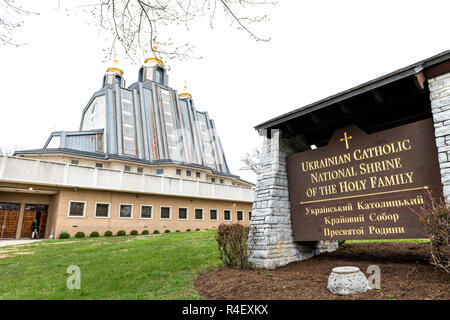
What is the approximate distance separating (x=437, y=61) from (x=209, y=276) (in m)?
6.57

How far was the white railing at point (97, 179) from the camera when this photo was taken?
61.0ft

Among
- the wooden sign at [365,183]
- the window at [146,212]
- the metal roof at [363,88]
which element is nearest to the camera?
the metal roof at [363,88]

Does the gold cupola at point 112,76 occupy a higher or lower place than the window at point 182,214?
higher

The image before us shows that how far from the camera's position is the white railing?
18578mm

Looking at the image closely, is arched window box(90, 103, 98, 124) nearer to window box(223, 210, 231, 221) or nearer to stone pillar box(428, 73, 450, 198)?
window box(223, 210, 231, 221)

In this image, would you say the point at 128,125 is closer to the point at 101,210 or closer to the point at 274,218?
the point at 101,210

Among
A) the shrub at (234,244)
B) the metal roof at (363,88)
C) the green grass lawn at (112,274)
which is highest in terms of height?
the metal roof at (363,88)

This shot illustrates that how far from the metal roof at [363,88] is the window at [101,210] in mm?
17755

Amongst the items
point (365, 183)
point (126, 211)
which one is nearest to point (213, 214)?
point (126, 211)

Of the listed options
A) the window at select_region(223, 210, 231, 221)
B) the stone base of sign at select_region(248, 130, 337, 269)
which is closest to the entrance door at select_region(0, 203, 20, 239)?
the window at select_region(223, 210, 231, 221)

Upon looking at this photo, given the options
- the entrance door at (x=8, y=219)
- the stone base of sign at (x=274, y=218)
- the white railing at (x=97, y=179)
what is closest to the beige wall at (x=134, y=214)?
the white railing at (x=97, y=179)

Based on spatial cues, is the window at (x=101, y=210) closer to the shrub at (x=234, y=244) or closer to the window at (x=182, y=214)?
the window at (x=182, y=214)

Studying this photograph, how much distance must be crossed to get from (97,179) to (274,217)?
18.0 meters
